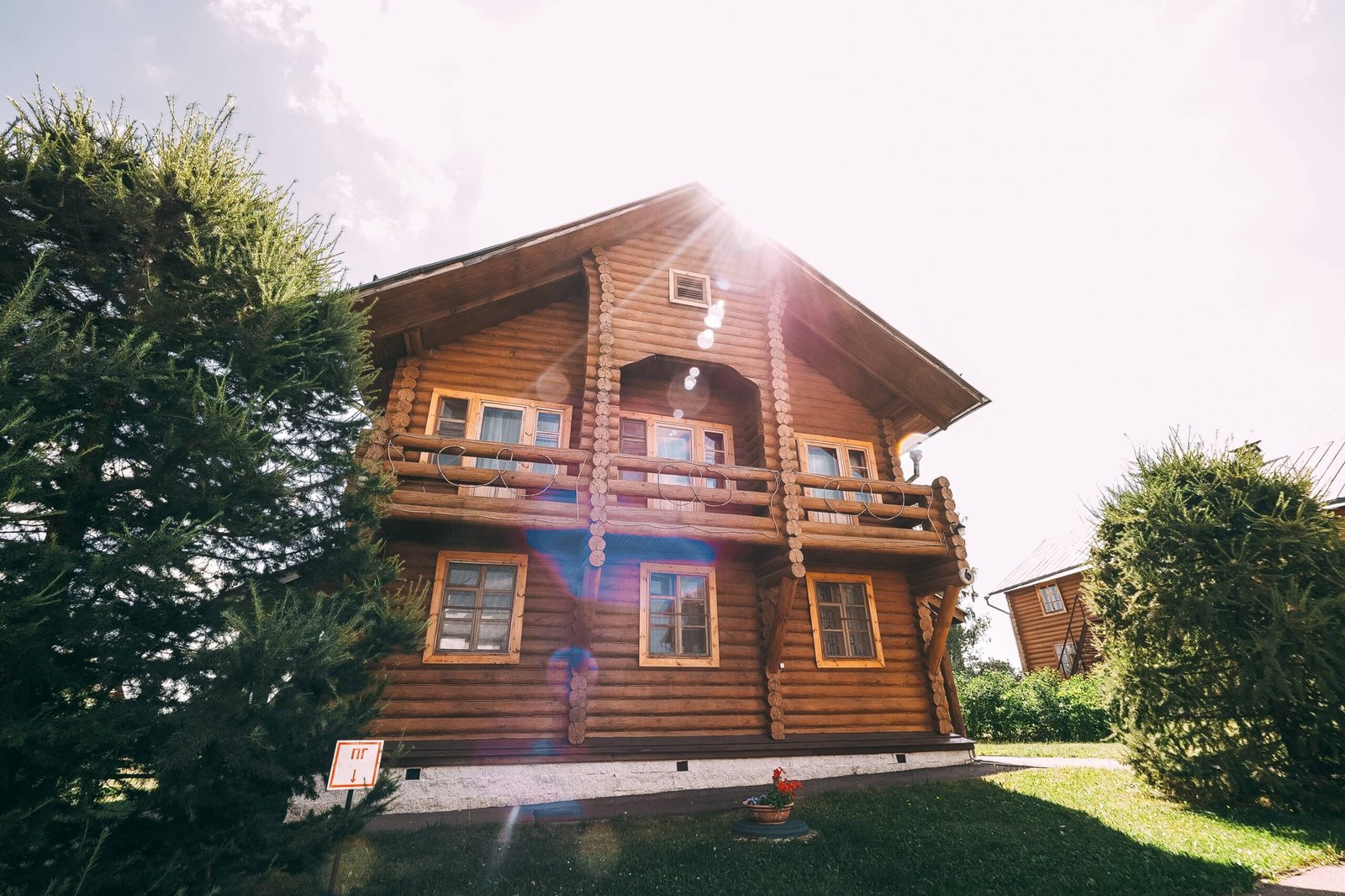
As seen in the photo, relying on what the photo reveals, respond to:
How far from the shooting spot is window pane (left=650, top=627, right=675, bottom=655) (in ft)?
35.8

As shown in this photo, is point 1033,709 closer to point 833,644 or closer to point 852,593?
point 852,593

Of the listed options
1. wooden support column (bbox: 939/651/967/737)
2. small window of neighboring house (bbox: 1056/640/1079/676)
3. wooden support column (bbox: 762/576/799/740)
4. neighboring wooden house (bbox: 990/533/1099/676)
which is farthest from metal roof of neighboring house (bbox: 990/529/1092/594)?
wooden support column (bbox: 762/576/799/740)

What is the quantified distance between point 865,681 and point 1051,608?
829 inches

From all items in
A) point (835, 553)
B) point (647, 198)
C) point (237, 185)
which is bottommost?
point (835, 553)

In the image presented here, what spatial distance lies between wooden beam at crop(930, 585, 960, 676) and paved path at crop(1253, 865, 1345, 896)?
5.32m

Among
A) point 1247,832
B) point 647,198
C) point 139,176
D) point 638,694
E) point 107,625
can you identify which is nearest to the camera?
point 107,625

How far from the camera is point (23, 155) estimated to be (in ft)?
17.2

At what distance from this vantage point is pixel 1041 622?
27.9 meters

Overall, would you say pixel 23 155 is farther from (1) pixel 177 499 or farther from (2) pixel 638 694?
(2) pixel 638 694

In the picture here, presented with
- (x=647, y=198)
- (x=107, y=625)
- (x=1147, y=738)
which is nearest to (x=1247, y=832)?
(x=1147, y=738)

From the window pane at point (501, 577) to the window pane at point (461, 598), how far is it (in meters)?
0.33

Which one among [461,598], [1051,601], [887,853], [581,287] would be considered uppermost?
[581,287]

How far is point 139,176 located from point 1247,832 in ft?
48.1

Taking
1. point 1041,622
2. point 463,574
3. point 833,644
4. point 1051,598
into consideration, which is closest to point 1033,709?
point 1051,598
